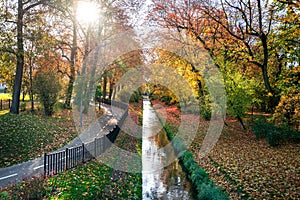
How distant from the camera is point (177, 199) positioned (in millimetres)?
10539

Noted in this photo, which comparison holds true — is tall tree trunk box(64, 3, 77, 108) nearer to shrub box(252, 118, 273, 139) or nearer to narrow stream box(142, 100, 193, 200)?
narrow stream box(142, 100, 193, 200)

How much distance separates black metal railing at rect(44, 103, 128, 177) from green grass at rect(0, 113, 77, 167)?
4.81ft

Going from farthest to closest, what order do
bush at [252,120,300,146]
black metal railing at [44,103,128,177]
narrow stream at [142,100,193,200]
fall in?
bush at [252,120,300,146] → narrow stream at [142,100,193,200] → black metal railing at [44,103,128,177]

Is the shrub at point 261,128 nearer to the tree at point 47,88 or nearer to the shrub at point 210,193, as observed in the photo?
the shrub at point 210,193

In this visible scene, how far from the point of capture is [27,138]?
13430mm

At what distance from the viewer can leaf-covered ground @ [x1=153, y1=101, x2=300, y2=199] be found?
9219 mm

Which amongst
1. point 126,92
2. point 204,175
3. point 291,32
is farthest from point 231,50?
point 126,92

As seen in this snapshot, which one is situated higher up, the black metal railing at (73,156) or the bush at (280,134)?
the bush at (280,134)

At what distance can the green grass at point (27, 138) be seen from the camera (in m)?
11.5

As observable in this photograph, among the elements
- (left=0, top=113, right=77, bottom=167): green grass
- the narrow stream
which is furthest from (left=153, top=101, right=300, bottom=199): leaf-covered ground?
(left=0, top=113, right=77, bottom=167): green grass

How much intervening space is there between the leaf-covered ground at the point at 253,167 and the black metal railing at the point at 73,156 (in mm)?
5167

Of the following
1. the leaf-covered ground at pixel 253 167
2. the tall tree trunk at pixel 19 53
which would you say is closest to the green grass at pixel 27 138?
the tall tree trunk at pixel 19 53

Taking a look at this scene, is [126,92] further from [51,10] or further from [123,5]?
[51,10]

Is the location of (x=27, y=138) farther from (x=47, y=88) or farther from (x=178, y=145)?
(x=178, y=145)
